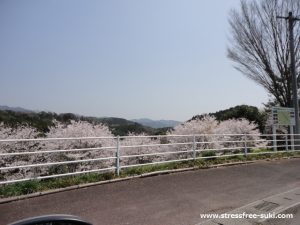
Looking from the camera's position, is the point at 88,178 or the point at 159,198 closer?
the point at 159,198

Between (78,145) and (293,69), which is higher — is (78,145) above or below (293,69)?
below

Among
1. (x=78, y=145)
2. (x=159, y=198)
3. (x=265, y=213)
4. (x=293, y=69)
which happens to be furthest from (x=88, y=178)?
(x=293, y=69)

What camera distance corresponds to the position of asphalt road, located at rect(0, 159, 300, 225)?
6547mm

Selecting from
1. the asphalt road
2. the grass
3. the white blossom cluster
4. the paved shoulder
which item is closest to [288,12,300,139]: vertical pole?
the white blossom cluster

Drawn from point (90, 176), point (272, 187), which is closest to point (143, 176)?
point (90, 176)

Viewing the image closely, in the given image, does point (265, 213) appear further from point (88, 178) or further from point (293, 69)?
point (293, 69)

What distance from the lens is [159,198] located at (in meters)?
8.00

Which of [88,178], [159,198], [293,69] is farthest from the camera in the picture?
[293,69]

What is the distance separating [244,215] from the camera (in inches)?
275

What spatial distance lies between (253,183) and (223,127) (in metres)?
12.6

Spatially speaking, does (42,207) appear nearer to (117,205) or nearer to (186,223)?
(117,205)

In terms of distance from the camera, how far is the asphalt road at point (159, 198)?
21.5ft

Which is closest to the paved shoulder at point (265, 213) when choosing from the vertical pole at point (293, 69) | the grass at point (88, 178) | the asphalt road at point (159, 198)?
the asphalt road at point (159, 198)

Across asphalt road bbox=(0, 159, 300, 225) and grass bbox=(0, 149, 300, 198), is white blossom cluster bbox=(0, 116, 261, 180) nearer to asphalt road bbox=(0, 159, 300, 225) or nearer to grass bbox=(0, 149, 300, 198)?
grass bbox=(0, 149, 300, 198)
